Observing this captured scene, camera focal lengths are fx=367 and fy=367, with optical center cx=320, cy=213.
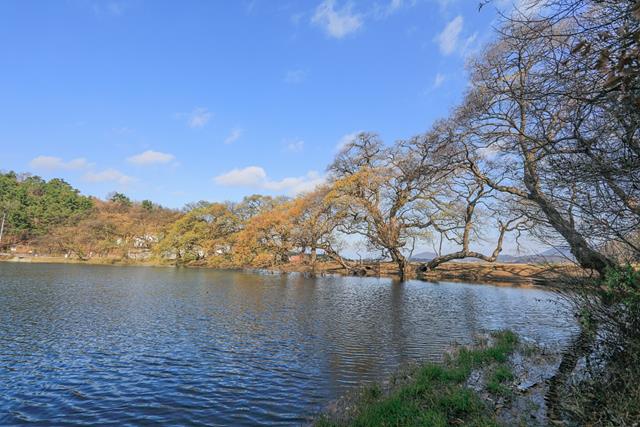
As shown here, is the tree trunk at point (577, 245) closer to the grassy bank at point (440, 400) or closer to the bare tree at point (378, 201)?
the grassy bank at point (440, 400)

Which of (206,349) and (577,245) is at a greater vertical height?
(577,245)

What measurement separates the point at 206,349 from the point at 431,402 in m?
8.07

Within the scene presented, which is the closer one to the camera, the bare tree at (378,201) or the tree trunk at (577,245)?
the tree trunk at (577,245)

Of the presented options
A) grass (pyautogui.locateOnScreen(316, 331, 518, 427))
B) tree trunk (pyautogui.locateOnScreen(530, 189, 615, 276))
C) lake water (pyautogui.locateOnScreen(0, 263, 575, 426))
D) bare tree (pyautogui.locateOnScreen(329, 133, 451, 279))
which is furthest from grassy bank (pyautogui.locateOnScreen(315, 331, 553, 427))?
bare tree (pyautogui.locateOnScreen(329, 133, 451, 279))

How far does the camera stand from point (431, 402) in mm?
6730

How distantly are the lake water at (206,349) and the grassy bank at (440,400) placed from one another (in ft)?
3.77

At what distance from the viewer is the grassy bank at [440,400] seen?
19.5ft

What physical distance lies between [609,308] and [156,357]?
11383mm

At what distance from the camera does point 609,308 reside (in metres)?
6.12

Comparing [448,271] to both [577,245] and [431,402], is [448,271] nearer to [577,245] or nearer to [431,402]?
[577,245]

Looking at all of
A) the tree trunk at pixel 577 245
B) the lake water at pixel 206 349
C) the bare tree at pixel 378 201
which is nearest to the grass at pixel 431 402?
the lake water at pixel 206 349

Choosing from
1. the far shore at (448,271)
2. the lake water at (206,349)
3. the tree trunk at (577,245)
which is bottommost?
the lake water at (206,349)

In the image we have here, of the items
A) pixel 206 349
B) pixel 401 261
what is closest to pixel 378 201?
pixel 401 261

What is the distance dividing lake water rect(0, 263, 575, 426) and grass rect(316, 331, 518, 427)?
145 centimetres
